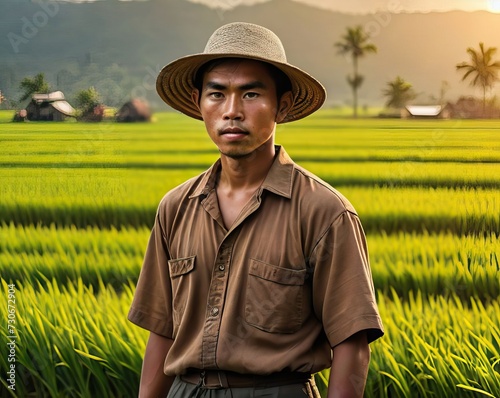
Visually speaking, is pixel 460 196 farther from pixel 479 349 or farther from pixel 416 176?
pixel 479 349

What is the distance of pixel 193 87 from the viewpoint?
2.11 m

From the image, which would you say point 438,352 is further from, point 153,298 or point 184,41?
point 184,41

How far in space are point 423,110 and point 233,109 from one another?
1583 mm

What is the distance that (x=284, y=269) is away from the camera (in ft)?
5.94

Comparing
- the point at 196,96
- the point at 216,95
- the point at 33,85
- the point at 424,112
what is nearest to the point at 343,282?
the point at 216,95

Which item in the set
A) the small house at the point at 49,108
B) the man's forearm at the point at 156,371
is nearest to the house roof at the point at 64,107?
the small house at the point at 49,108

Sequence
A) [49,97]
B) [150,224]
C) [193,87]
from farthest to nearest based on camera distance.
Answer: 1. [49,97]
2. [150,224]
3. [193,87]

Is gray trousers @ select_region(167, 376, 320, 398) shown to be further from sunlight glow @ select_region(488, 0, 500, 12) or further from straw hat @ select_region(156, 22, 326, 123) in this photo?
sunlight glow @ select_region(488, 0, 500, 12)

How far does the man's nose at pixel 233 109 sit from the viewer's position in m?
1.84

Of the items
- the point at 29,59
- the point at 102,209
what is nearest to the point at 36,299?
the point at 102,209

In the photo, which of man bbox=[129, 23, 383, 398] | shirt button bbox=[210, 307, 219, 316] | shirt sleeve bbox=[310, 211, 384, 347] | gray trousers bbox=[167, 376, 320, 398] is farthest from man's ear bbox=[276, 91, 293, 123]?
gray trousers bbox=[167, 376, 320, 398]

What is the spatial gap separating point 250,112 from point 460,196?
1538 millimetres

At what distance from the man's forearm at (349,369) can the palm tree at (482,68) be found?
1.63 meters

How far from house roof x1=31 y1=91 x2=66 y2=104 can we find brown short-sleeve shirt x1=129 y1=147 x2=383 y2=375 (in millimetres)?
1932
